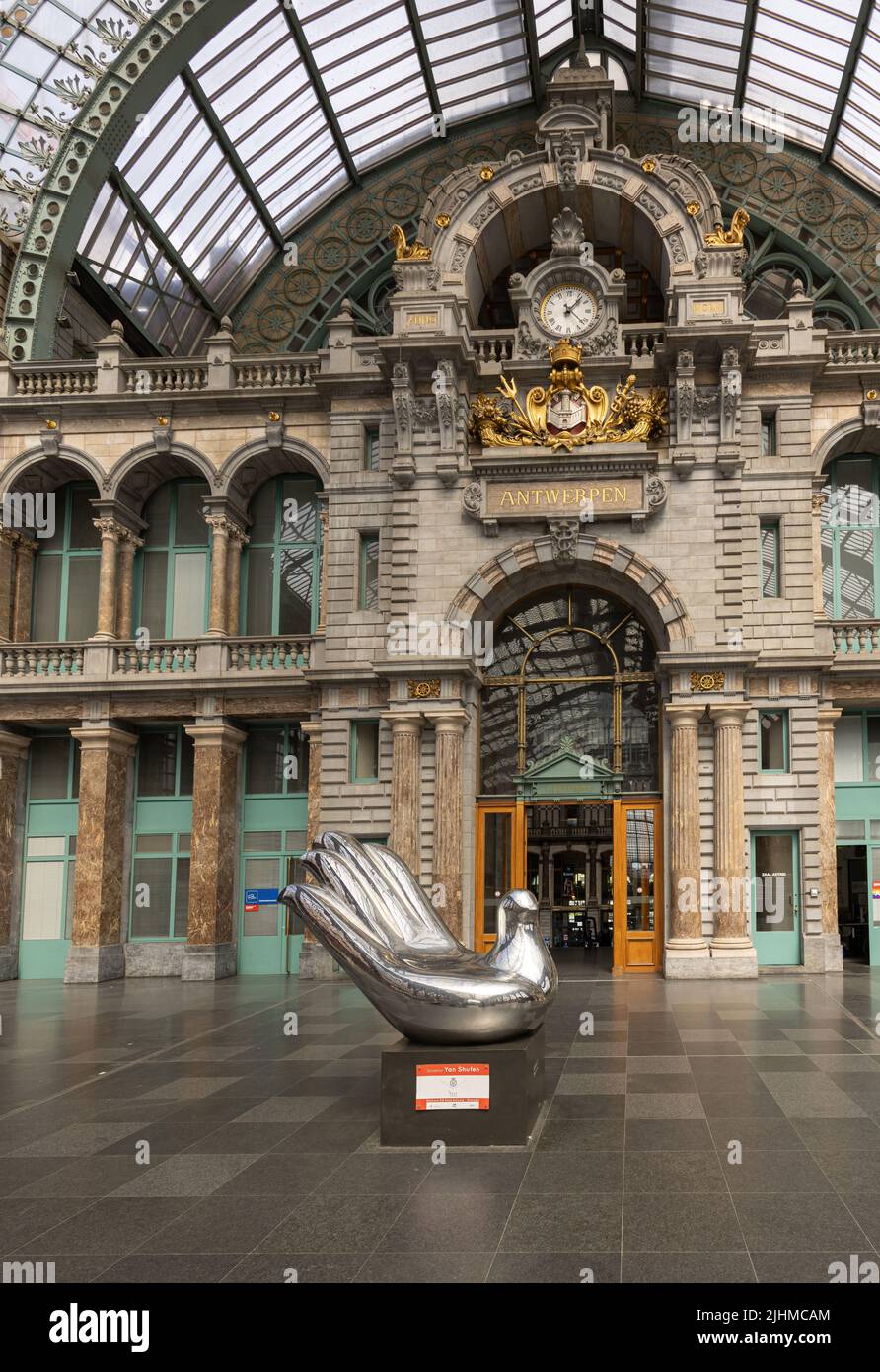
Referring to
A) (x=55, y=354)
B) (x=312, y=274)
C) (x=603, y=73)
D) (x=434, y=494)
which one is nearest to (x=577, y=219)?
(x=603, y=73)

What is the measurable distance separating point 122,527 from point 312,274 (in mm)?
10448

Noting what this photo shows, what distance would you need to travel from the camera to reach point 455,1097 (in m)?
9.92

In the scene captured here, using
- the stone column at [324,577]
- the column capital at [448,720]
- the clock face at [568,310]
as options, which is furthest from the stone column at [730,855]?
the clock face at [568,310]

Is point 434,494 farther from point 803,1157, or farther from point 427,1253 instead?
point 427,1253

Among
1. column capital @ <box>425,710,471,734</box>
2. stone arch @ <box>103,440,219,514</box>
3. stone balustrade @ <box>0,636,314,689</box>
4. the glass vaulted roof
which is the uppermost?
the glass vaulted roof

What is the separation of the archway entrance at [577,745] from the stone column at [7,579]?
1094cm

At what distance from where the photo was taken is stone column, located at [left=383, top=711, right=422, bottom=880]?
936 inches

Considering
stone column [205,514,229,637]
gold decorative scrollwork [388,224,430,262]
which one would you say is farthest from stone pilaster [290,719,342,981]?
gold decorative scrollwork [388,224,430,262]

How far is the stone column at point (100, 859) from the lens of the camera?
25.5 m

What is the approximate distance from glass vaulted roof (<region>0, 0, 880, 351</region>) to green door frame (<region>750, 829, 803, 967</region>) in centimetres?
1870

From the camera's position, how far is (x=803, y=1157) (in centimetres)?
938

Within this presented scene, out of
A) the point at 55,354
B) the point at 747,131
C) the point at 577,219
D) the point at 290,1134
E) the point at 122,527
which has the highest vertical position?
the point at 747,131

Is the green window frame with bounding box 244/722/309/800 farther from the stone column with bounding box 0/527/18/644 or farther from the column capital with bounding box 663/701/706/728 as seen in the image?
the column capital with bounding box 663/701/706/728

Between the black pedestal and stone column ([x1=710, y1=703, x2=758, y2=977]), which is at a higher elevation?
stone column ([x1=710, y1=703, x2=758, y2=977])
